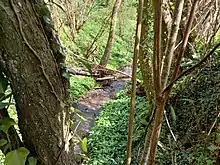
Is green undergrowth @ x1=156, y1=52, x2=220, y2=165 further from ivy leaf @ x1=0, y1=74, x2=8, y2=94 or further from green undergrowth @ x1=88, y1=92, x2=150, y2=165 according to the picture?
ivy leaf @ x1=0, y1=74, x2=8, y2=94

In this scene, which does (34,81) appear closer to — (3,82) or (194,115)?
(3,82)

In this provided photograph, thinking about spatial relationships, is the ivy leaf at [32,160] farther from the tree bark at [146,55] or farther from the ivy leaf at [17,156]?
the tree bark at [146,55]

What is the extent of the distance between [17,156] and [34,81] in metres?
0.28

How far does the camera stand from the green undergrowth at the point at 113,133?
445 cm

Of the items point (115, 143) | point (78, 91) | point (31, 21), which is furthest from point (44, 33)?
point (78, 91)

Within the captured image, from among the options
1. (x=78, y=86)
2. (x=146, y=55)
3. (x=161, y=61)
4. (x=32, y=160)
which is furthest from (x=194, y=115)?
(x=78, y=86)

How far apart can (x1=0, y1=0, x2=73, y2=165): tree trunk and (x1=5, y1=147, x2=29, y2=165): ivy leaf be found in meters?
0.04

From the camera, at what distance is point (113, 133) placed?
5129 mm

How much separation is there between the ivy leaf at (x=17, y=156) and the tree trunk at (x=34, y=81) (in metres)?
0.04

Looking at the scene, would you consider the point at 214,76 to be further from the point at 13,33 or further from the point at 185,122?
the point at 13,33

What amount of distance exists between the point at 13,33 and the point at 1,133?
0.39 meters

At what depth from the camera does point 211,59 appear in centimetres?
400

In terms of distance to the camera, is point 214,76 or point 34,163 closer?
point 34,163

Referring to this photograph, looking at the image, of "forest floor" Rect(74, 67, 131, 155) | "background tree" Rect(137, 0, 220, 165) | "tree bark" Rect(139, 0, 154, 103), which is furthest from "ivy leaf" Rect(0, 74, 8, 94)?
"forest floor" Rect(74, 67, 131, 155)
